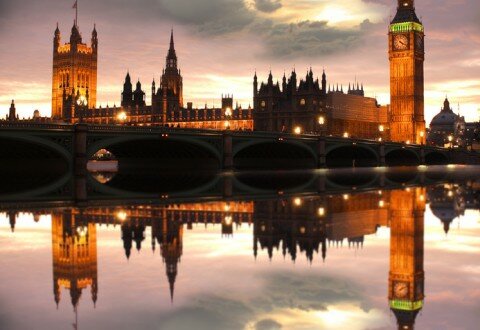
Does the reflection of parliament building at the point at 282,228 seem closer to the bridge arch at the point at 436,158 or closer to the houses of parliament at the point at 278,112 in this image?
the houses of parliament at the point at 278,112

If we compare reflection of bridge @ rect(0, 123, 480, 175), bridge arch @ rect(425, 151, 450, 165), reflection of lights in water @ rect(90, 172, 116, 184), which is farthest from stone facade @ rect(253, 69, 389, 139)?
reflection of lights in water @ rect(90, 172, 116, 184)

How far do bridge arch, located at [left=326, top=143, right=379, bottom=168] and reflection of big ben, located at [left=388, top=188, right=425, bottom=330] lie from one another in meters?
83.3

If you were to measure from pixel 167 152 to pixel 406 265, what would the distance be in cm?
6999

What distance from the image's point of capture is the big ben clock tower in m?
179

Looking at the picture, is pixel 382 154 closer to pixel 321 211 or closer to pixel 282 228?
pixel 321 211

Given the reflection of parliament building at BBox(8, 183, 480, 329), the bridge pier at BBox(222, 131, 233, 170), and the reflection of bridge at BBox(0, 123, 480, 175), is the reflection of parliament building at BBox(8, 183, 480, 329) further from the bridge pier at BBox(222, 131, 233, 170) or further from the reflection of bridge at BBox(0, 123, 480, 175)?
the bridge pier at BBox(222, 131, 233, 170)

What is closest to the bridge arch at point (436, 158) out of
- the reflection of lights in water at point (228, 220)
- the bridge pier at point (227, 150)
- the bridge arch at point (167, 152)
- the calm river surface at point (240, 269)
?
the bridge arch at point (167, 152)

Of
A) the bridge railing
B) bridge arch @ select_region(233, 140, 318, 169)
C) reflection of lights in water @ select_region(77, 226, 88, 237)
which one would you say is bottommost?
reflection of lights in water @ select_region(77, 226, 88, 237)

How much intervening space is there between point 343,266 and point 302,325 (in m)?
4.28

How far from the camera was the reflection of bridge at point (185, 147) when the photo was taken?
56.2m

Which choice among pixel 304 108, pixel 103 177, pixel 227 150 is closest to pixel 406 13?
pixel 304 108

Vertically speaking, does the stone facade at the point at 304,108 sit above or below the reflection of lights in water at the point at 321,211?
above

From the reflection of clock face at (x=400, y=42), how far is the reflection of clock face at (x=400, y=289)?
175 m

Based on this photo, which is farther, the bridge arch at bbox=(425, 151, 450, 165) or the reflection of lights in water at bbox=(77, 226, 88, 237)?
the bridge arch at bbox=(425, 151, 450, 165)
